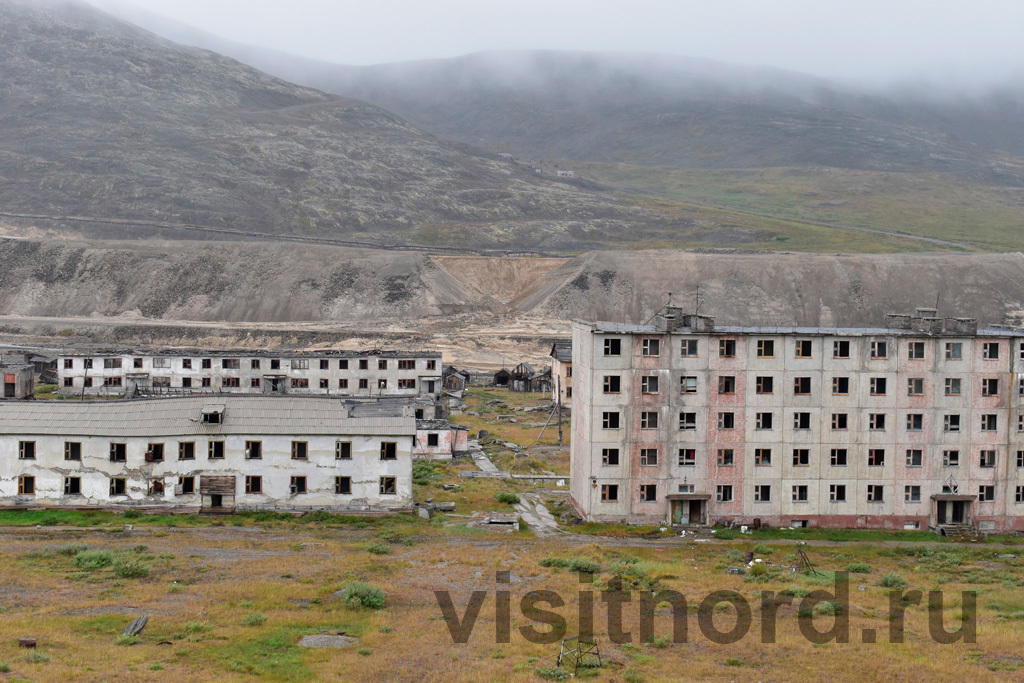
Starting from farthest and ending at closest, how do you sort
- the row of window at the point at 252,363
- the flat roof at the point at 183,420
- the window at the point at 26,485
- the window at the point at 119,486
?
1. the row of window at the point at 252,363
2. the flat roof at the point at 183,420
3. the window at the point at 119,486
4. the window at the point at 26,485

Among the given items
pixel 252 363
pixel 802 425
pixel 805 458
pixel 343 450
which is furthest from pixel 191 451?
pixel 252 363

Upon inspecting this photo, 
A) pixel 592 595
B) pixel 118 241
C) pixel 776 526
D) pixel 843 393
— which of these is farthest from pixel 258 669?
pixel 118 241

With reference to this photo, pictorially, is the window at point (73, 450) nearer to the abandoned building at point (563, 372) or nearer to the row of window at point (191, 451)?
the row of window at point (191, 451)

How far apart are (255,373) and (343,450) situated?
51.8m

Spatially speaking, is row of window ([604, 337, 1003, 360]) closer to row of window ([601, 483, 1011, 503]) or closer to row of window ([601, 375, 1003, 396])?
row of window ([601, 375, 1003, 396])

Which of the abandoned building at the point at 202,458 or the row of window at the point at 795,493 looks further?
the row of window at the point at 795,493

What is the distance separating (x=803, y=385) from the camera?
54469 millimetres

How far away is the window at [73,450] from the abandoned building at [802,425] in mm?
26118

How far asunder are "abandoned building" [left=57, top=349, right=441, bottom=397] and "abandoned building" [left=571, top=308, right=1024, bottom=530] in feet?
167

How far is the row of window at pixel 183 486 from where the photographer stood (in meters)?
52.9

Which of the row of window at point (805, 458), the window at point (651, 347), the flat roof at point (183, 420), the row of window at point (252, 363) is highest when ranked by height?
the window at point (651, 347)

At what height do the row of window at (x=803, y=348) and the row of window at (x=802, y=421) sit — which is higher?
the row of window at (x=803, y=348)

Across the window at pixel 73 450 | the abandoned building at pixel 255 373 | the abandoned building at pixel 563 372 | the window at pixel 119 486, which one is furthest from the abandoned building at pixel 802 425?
the abandoned building at pixel 255 373

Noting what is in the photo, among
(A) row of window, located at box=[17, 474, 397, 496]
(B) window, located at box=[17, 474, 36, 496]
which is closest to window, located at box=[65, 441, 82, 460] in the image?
(A) row of window, located at box=[17, 474, 397, 496]
